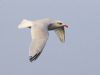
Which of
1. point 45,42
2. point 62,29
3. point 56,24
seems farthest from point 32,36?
point 62,29

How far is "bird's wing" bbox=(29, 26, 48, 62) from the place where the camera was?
30.1 ft

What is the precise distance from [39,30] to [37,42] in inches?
28.3

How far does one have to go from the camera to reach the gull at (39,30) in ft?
30.5

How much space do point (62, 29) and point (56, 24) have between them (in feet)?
2.96

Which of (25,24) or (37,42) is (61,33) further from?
(37,42)

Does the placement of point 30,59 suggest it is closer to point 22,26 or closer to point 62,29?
point 22,26

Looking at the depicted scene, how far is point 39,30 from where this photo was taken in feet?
34.0

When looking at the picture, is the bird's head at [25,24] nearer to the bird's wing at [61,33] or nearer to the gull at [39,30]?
the gull at [39,30]

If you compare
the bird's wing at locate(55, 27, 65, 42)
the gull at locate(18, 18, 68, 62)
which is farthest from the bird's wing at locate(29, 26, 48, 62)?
the bird's wing at locate(55, 27, 65, 42)

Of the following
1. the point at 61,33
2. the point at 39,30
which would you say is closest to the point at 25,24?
the point at 39,30

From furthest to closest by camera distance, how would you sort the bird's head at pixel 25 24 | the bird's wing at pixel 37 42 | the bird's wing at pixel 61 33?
1. the bird's wing at pixel 61 33
2. the bird's head at pixel 25 24
3. the bird's wing at pixel 37 42

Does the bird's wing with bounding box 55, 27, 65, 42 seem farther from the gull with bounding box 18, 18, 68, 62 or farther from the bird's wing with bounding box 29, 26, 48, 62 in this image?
the bird's wing with bounding box 29, 26, 48, 62

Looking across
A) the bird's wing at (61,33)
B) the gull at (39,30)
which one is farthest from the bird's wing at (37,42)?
the bird's wing at (61,33)

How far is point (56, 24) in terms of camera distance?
10805 mm
